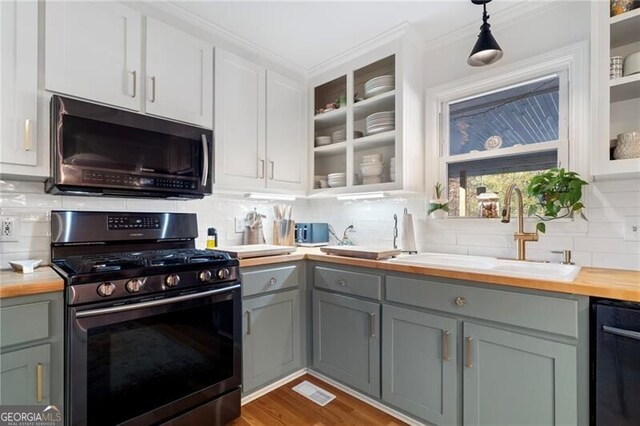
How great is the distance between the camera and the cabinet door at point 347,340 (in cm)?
182

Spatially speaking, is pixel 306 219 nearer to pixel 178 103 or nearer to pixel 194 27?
pixel 178 103

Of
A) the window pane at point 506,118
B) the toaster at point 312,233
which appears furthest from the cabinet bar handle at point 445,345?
the toaster at point 312,233

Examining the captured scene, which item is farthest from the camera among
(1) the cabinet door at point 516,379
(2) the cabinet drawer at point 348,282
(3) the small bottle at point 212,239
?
(3) the small bottle at point 212,239

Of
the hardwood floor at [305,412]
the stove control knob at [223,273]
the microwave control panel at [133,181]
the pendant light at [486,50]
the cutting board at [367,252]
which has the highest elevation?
the pendant light at [486,50]

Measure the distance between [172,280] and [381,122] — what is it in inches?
65.7

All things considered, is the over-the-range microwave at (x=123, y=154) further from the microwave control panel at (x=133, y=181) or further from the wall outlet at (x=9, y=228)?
the wall outlet at (x=9, y=228)

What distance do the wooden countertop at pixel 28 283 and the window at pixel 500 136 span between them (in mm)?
2174

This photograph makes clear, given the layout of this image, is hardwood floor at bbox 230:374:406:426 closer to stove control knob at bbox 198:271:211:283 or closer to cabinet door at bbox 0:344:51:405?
stove control knob at bbox 198:271:211:283

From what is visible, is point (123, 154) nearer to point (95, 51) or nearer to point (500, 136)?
point (95, 51)

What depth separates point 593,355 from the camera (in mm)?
1175

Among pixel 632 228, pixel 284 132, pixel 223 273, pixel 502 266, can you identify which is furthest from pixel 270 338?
pixel 632 228

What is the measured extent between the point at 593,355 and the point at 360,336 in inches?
42.2

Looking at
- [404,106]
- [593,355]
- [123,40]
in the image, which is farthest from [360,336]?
[123,40]

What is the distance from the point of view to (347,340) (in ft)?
6.38
